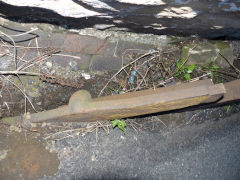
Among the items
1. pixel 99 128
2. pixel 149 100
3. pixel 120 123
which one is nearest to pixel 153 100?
pixel 149 100

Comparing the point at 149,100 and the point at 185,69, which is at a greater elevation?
the point at 149,100

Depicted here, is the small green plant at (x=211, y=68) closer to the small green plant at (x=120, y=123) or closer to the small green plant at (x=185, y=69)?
the small green plant at (x=185, y=69)

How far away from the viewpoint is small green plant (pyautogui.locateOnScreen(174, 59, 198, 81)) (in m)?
2.62

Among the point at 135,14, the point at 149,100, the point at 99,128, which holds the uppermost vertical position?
the point at 135,14

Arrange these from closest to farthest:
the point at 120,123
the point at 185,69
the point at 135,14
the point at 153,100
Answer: the point at 153,100 < the point at 135,14 < the point at 120,123 < the point at 185,69

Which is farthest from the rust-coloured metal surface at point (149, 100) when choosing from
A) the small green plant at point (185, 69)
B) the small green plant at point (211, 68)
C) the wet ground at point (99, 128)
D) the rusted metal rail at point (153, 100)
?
the small green plant at point (211, 68)

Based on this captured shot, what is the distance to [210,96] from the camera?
1710 millimetres

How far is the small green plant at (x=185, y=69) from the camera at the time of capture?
2.62 meters

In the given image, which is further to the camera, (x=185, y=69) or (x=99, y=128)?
(x=185, y=69)

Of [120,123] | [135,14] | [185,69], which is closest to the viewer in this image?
[135,14]

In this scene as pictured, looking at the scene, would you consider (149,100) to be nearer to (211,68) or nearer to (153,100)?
(153,100)

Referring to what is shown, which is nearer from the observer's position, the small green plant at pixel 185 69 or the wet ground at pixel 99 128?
the wet ground at pixel 99 128

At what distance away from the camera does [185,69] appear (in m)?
2.66

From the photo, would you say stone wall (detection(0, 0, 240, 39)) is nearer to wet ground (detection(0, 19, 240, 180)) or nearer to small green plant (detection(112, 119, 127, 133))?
wet ground (detection(0, 19, 240, 180))
